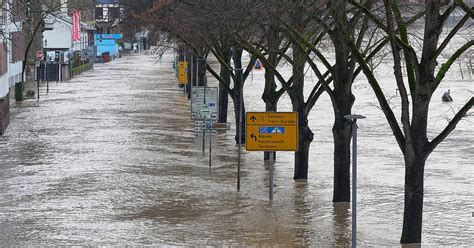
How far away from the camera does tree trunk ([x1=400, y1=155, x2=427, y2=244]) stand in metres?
19.8

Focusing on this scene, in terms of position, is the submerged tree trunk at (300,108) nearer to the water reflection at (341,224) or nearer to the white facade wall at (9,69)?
the water reflection at (341,224)

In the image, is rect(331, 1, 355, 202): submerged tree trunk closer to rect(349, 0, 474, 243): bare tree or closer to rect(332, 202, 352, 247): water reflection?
rect(332, 202, 352, 247): water reflection

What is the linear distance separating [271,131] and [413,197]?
571cm

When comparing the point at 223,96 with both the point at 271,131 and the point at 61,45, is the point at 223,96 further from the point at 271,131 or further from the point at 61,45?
the point at 61,45

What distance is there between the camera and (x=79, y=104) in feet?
194

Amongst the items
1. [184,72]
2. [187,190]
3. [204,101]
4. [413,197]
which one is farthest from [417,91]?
[184,72]

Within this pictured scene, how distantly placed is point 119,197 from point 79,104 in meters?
33.6

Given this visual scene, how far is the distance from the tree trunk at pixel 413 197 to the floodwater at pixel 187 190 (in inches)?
26.7

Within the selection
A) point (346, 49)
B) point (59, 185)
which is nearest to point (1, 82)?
point (59, 185)

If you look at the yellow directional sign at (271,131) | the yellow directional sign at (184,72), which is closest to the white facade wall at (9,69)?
the yellow directional sign at (184,72)

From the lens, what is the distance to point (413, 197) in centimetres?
1991

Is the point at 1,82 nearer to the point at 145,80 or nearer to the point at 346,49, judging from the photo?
the point at 145,80

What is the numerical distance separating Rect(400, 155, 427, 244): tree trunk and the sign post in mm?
5173

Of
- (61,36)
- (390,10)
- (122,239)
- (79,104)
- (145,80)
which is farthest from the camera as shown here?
(61,36)
